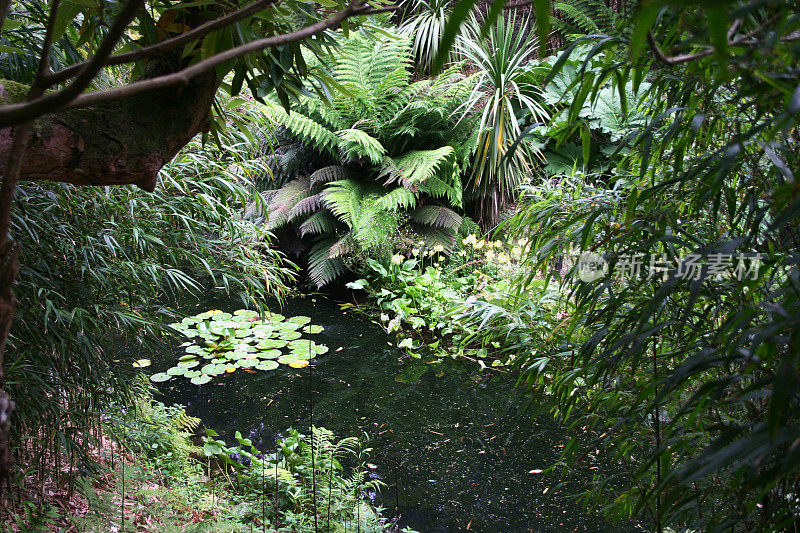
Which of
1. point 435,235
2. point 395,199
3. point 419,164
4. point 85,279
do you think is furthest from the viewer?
point 435,235

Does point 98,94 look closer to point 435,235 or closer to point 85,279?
point 85,279

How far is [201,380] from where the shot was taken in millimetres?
2975

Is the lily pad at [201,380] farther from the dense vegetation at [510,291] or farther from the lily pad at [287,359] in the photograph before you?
the lily pad at [287,359]

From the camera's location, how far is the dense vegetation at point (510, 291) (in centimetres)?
67

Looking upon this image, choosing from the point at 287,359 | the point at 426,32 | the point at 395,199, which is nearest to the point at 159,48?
the point at 287,359

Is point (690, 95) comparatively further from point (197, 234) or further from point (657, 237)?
point (197, 234)

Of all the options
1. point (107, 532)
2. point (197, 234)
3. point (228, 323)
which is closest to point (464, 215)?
point (228, 323)

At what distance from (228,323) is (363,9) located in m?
3.54

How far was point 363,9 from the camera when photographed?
1.49 feet

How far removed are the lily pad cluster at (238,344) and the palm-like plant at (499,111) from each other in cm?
180

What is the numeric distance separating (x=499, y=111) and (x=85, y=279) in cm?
339

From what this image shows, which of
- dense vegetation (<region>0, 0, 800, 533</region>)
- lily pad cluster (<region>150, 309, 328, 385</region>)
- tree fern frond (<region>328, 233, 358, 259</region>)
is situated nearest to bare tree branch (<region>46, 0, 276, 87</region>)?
dense vegetation (<region>0, 0, 800, 533</region>)

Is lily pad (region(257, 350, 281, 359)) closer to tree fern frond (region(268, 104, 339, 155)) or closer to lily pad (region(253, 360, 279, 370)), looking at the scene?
lily pad (region(253, 360, 279, 370))

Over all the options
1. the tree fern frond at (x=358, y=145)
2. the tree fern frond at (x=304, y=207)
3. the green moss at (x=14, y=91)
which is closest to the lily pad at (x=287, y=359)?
the tree fern frond at (x=304, y=207)
